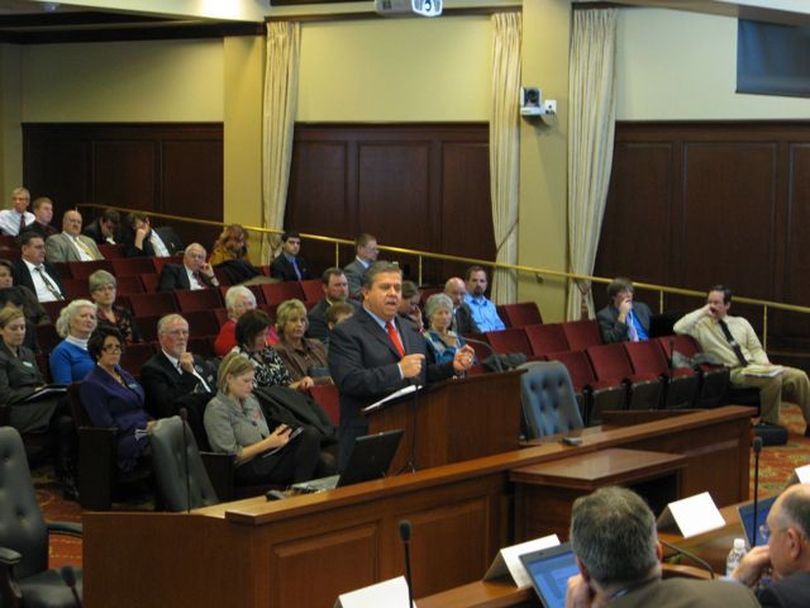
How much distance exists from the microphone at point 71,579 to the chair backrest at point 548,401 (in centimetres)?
275

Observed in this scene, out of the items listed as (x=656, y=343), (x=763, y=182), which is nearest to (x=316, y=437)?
(x=656, y=343)

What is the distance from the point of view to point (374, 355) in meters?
5.15

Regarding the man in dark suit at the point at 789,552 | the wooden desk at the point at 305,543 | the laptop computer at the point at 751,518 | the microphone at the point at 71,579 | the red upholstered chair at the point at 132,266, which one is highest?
the red upholstered chair at the point at 132,266

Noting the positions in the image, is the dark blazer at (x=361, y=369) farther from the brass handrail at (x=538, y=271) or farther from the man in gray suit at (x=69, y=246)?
the brass handrail at (x=538, y=271)

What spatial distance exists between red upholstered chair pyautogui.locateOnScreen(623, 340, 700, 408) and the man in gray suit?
4441mm

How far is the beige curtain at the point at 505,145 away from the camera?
41.1 feet

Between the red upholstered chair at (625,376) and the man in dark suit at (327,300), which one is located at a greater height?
the man in dark suit at (327,300)

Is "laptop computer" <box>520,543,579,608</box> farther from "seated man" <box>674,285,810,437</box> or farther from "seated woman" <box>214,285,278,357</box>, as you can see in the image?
"seated man" <box>674,285,810,437</box>

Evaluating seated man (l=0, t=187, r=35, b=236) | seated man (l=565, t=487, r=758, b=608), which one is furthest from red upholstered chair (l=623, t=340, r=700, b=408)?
seated man (l=565, t=487, r=758, b=608)

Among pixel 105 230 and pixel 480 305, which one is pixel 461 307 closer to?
pixel 480 305

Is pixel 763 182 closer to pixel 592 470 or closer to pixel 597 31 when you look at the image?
pixel 597 31

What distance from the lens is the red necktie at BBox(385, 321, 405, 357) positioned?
17.1 ft

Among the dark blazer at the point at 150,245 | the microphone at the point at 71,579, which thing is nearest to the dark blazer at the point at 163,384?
the microphone at the point at 71,579

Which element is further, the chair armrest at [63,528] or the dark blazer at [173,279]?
the dark blazer at [173,279]
